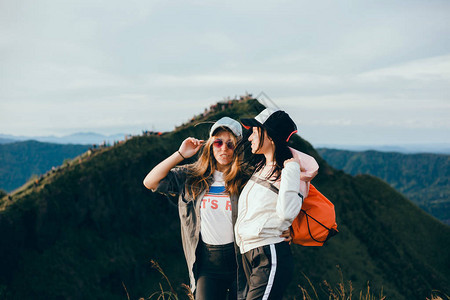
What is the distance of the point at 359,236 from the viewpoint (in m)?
28.5

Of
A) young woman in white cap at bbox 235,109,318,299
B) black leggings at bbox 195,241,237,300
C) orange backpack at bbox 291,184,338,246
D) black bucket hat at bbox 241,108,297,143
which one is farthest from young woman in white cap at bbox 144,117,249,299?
orange backpack at bbox 291,184,338,246

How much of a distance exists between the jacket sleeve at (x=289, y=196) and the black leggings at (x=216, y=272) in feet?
3.57

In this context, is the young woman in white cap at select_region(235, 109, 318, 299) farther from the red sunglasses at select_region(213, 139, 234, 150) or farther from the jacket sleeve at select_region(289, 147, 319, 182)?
the red sunglasses at select_region(213, 139, 234, 150)

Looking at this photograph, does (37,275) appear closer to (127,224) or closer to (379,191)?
(127,224)

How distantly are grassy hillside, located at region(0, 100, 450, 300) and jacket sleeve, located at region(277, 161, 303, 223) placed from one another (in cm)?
913

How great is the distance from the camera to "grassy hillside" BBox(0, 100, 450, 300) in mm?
16844

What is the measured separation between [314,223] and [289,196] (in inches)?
28.6

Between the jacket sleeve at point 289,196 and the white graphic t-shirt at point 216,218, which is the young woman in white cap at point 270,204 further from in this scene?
the white graphic t-shirt at point 216,218

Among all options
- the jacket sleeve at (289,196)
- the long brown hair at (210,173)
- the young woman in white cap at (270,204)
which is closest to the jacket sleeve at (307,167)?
the young woman in white cap at (270,204)

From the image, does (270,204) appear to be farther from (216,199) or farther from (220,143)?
(220,143)

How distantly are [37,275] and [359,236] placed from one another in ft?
73.2

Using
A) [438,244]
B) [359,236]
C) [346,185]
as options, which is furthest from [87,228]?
[438,244]

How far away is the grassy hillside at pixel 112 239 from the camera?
1684 centimetres

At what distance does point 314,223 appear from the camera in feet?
14.5
